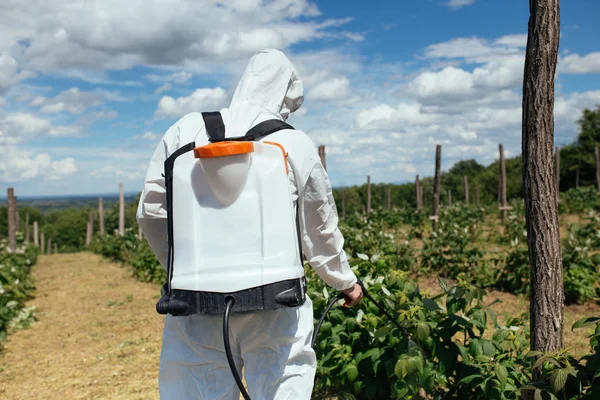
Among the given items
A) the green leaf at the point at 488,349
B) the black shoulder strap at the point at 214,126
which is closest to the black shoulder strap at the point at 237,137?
the black shoulder strap at the point at 214,126

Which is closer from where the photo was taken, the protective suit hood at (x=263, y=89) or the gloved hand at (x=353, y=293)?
the protective suit hood at (x=263, y=89)

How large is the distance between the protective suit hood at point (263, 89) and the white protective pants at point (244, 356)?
0.74 metres

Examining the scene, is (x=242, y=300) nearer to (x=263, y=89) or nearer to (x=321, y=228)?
(x=321, y=228)

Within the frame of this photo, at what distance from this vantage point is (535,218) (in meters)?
2.62

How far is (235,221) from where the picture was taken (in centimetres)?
179

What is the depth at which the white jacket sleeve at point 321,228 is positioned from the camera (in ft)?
6.36

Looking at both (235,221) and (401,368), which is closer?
(235,221)

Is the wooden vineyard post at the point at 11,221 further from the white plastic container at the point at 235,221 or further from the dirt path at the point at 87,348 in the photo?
the white plastic container at the point at 235,221

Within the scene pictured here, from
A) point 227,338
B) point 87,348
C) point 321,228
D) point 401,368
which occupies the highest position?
point 321,228

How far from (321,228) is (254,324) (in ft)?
1.40

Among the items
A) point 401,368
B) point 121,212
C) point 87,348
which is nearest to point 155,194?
point 401,368

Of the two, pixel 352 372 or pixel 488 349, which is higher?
pixel 488 349

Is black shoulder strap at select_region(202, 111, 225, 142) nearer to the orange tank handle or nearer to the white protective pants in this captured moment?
the orange tank handle

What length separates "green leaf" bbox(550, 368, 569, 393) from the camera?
7.26 ft
